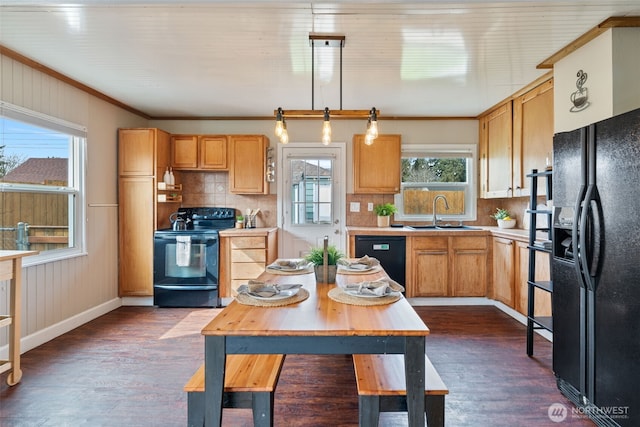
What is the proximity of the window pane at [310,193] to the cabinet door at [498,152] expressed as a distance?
78.1 inches

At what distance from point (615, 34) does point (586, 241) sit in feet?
4.72

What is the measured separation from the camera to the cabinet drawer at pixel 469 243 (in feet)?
12.8

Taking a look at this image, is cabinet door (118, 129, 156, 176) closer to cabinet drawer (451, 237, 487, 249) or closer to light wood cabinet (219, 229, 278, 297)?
light wood cabinet (219, 229, 278, 297)

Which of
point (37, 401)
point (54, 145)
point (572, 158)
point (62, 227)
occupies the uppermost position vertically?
point (54, 145)

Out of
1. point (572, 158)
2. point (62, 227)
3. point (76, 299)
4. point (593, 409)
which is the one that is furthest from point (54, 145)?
point (593, 409)

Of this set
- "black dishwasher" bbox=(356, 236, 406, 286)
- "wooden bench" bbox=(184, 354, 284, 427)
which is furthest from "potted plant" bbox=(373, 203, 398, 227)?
"wooden bench" bbox=(184, 354, 284, 427)

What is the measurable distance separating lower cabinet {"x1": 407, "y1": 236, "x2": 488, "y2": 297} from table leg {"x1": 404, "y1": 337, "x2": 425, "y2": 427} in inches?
106

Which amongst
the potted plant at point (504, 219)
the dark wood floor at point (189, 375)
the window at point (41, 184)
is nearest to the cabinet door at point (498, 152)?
the potted plant at point (504, 219)

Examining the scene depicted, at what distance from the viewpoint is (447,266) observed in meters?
3.91

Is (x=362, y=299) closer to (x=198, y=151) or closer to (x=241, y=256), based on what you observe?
(x=241, y=256)

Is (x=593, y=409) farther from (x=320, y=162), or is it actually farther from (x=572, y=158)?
(x=320, y=162)

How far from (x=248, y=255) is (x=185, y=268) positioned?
2.40ft

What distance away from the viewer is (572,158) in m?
1.97

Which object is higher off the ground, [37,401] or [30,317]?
[30,317]
